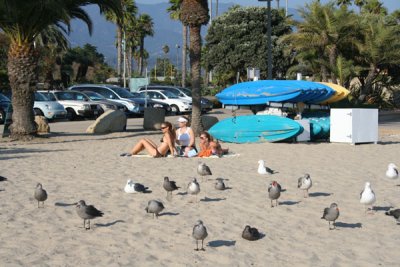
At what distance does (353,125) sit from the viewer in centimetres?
1947

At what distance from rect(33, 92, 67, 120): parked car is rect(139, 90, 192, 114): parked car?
7.75 meters

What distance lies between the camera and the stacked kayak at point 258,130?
1906cm

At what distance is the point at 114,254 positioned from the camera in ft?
22.5

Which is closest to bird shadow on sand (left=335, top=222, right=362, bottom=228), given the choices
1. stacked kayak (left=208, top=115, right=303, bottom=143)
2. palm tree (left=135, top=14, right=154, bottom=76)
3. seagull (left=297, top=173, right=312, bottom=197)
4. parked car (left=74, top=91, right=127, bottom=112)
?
seagull (left=297, top=173, right=312, bottom=197)

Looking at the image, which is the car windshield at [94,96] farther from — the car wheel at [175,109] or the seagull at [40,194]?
the seagull at [40,194]

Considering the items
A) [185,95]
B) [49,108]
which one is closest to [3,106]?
[49,108]

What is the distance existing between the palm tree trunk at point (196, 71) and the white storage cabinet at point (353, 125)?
4616mm

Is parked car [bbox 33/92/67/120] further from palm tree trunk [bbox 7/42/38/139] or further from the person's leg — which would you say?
the person's leg

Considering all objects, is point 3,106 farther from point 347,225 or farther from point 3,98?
point 347,225

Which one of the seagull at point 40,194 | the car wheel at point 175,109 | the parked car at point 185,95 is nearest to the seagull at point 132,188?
the seagull at point 40,194

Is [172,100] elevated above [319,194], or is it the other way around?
[172,100]

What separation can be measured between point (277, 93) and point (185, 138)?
220 inches

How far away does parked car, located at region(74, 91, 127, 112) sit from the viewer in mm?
33034

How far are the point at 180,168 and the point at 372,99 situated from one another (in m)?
35.6
